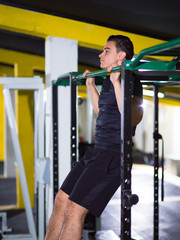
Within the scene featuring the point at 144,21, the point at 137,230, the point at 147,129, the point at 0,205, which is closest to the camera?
the point at 144,21

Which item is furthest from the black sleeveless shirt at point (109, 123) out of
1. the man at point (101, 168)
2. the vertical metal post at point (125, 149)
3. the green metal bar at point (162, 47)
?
the green metal bar at point (162, 47)

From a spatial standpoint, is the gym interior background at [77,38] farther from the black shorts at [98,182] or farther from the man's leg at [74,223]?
the man's leg at [74,223]

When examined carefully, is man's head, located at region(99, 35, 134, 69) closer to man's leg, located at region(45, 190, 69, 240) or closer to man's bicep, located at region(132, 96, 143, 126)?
man's bicep, located at region(132, 96, 143, 126)

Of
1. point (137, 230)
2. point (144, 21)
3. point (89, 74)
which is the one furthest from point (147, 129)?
point (89, 74)

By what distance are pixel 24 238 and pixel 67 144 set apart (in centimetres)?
113

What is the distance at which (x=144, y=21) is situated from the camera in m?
3.19

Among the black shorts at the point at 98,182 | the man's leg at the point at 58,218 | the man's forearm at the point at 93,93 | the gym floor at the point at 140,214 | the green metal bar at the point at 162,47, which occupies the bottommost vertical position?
the gym floor at the point at 140,214

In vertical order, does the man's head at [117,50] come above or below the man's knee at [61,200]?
above

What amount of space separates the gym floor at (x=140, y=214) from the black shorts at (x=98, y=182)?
1.39 m

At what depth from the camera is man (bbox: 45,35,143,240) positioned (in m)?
1.83

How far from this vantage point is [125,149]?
1620 mm

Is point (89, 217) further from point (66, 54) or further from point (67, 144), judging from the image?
point (66, 54)

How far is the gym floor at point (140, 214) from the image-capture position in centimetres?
405

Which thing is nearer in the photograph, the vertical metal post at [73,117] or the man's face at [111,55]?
the man's face at [111,55]
